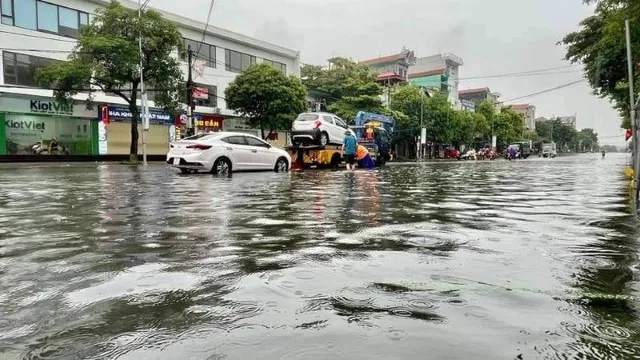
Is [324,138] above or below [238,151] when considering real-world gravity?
above

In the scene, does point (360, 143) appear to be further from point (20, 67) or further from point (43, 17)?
point (43, 17)

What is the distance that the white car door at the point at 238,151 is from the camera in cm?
1706

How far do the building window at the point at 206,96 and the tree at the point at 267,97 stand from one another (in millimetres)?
1941

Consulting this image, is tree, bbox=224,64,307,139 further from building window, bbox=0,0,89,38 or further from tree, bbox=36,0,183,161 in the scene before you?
building window, bbox=0,0,89,38

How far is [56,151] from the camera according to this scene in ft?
99.3

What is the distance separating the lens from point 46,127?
3005cm

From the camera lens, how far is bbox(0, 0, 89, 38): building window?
27772 millimetres

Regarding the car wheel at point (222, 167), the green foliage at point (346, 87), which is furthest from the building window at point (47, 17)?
the green foliage at point (346, 87)

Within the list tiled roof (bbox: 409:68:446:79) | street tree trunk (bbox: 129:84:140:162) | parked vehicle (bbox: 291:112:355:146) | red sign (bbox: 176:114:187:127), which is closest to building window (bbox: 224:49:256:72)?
red sign (bbox: 176:114:187:127)

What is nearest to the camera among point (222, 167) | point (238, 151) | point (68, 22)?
point (222, 167)

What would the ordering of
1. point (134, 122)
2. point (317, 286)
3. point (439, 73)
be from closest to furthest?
point (317, 286), point (134, 122), point (439, 73)

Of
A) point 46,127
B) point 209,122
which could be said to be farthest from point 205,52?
point 46,127

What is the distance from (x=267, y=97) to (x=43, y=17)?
47.0ft

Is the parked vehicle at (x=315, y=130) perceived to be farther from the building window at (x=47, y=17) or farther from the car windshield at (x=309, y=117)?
the building window at (x=47, y=17)
